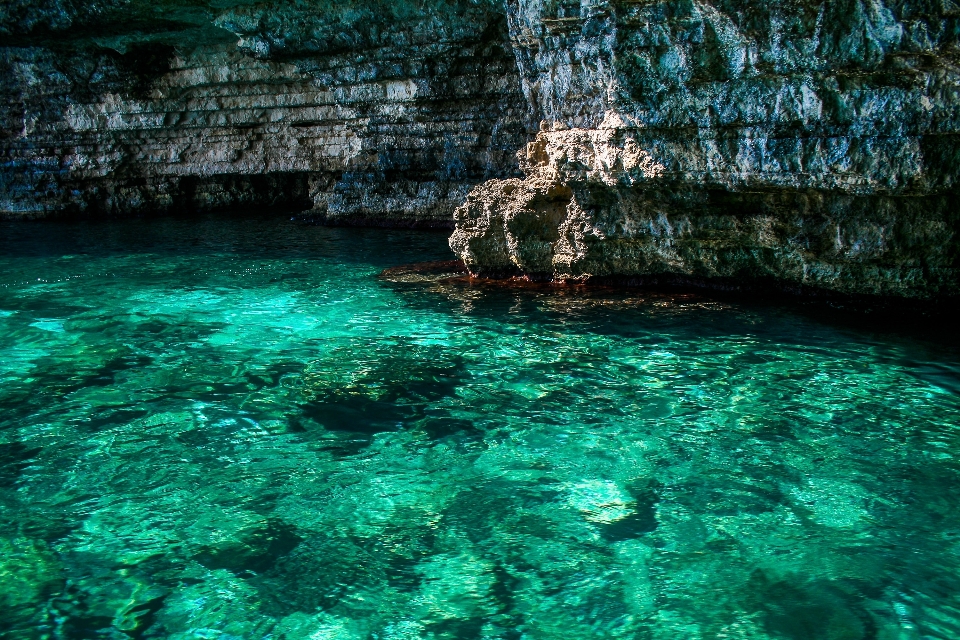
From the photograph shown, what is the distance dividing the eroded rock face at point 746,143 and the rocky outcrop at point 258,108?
4.60 meters

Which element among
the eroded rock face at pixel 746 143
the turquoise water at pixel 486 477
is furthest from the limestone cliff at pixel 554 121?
the turquoise water at pixel 486 477

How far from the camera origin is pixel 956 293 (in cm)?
760

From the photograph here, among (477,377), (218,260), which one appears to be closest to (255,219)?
(218,260)

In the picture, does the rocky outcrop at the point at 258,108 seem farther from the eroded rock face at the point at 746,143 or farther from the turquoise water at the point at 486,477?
the turquoise water at the point at 486,477

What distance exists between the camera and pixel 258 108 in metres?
16.7

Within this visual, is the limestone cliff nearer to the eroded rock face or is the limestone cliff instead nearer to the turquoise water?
the eroded rock face

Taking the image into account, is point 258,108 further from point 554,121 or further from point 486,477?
point 486,477

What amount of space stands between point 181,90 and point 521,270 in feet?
34.3

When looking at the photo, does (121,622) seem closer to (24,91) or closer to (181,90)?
(181,90)

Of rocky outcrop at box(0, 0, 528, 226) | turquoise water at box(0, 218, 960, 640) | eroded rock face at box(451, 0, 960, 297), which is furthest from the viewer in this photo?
rocky outcrop at box(0, 0, 528, 226)

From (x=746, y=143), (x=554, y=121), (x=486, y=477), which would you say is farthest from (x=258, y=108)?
(x=486, y=477)

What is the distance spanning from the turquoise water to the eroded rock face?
31.2 inches

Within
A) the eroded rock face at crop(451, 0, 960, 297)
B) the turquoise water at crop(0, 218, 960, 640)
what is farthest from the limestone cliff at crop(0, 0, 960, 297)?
the turquoise water at crop(0, 218, 960, 640)

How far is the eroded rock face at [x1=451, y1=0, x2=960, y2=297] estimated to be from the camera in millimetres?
6484
